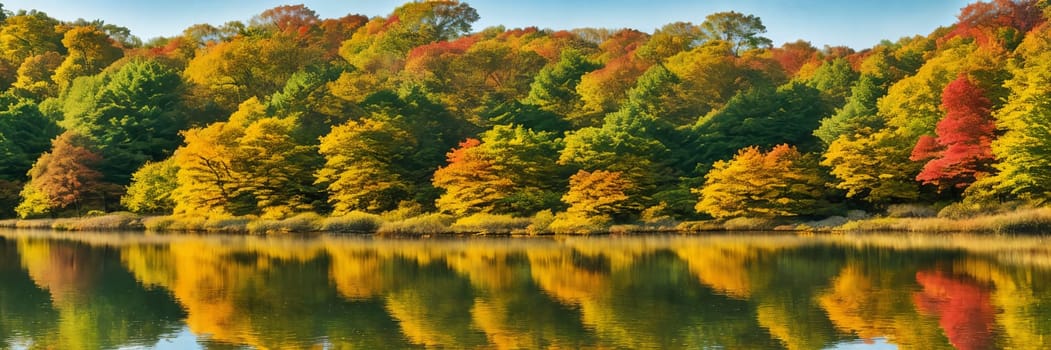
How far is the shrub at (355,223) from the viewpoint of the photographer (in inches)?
1987

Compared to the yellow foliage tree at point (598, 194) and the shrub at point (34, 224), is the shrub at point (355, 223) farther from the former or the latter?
the shrub at point (34, 224)

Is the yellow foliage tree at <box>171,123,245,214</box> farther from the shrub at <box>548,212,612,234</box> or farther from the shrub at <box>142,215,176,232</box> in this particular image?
the shrub at <box>548,212,612,234</box>

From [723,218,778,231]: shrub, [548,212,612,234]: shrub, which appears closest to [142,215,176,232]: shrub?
[548,212,612,234]: shrub

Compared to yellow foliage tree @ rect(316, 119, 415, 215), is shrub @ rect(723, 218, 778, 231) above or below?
below

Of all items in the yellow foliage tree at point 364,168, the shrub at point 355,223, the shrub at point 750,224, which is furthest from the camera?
the yellow foliage tree at point 364,168

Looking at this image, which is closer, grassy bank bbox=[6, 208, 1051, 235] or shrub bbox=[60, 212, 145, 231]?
grassy bank bbox=[6, 208, 1051, 235]

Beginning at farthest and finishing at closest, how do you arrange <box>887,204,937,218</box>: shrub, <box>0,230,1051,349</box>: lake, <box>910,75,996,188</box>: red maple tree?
1. <box>887,204,937,218</box>: shrub
2. <box>910,75,996,188</box>: red maple tree
3. <box>0,230,1051,349</box>: lake

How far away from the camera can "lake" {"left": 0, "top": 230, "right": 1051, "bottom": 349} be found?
1620 cm

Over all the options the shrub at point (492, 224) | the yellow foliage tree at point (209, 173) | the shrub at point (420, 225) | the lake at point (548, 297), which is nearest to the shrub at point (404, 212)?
the shrub at point (420, 225)

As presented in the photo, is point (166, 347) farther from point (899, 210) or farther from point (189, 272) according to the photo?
point (899, 210)

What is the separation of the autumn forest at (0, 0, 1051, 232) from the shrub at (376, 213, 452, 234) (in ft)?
0.60

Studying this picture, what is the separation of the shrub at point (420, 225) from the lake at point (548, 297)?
36.5ft

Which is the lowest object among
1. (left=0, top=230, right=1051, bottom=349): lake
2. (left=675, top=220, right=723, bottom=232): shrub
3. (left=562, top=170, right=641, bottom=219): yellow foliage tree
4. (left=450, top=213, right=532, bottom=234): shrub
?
(left=0, top=230, right=1051, bottom=349): lake

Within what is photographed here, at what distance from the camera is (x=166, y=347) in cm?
1596
